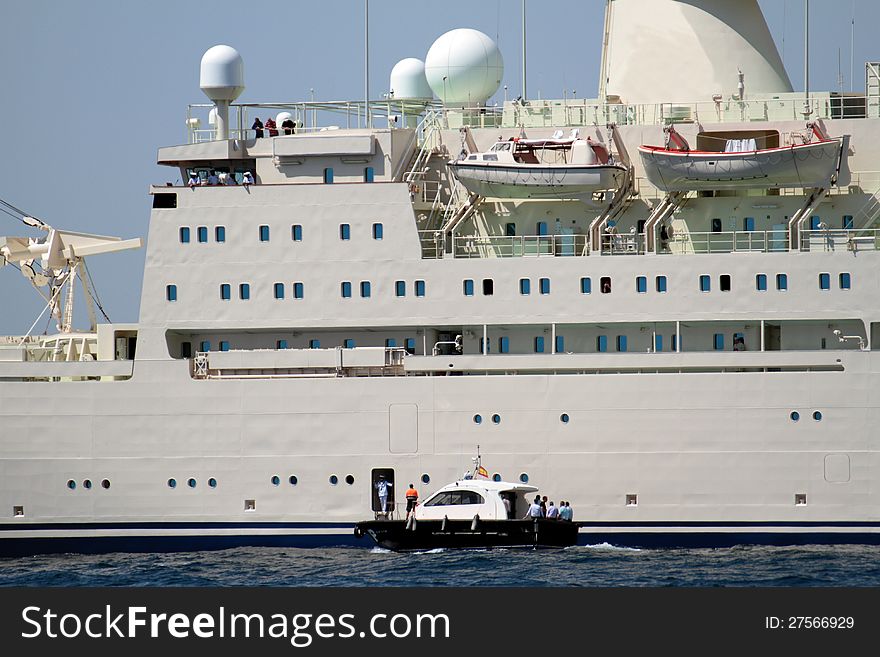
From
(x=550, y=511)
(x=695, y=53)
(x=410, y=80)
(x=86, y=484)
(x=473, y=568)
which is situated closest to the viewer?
(x=473, y=568)

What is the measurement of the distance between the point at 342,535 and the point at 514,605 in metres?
9.29

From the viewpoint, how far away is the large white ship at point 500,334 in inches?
1002

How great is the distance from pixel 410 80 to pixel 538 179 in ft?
18.0

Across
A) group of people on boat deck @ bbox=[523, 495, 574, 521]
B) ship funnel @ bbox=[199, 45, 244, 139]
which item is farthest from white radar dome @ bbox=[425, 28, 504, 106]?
group of people on boat deck @ bbox=[523, 495, 574, 521]

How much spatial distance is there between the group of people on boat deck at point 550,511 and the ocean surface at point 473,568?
560 mm

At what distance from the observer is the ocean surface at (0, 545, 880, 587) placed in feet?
73.7

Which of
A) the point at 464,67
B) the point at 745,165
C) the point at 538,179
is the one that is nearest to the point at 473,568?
the point at 538,179

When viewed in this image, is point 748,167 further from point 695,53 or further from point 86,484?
point 86,484

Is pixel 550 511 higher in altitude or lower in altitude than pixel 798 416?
lower

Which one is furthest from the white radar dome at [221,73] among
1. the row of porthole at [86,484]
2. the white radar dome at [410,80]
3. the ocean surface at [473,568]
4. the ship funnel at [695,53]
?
the ocean surface at [473,568]

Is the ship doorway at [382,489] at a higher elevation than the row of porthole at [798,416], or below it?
below

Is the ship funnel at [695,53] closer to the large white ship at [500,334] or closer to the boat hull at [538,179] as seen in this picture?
the large white ship at [500,334]

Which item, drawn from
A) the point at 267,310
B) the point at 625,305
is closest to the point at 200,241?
the point at 267,310

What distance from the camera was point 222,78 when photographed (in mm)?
28531
